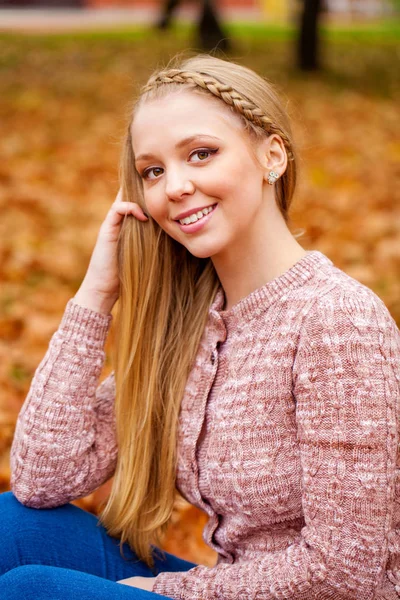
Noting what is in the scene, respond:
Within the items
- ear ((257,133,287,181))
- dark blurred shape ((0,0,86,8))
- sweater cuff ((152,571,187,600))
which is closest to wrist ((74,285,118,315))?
ear ((257,133,287,181))

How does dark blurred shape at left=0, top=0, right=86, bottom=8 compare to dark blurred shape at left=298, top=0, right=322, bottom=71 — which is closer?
dark blurred shape at left=298, top=0, right=322, bottom=71

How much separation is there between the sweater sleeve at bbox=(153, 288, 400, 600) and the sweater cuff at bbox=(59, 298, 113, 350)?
633 mm

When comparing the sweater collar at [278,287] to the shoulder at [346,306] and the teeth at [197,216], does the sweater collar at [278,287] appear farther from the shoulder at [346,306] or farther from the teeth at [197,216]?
the teeth at [197,216]

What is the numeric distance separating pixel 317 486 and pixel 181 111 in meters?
0.83

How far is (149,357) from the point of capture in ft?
6.63

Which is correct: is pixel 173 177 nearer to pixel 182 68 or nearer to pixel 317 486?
pixel 182 68

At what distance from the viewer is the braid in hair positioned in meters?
1.71

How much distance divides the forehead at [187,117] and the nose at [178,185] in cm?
8

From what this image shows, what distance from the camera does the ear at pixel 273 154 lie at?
1754 millimetres

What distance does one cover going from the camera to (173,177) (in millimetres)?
1711

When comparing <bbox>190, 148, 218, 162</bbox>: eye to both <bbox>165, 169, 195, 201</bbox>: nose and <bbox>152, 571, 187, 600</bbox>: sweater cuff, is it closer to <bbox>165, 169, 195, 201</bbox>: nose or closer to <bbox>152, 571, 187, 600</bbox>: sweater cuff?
<bbox>165, 169, 195, 201</bbox>: nose

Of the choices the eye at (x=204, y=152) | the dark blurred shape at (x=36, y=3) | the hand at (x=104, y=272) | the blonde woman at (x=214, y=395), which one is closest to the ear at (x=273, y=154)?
the blonde woman at (x=214, y=395)

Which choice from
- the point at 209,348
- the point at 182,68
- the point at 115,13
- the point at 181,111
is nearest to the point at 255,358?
the point at 209,348

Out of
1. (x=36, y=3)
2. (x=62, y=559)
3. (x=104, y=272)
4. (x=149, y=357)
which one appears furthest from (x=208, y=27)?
(x=36, y=3)
